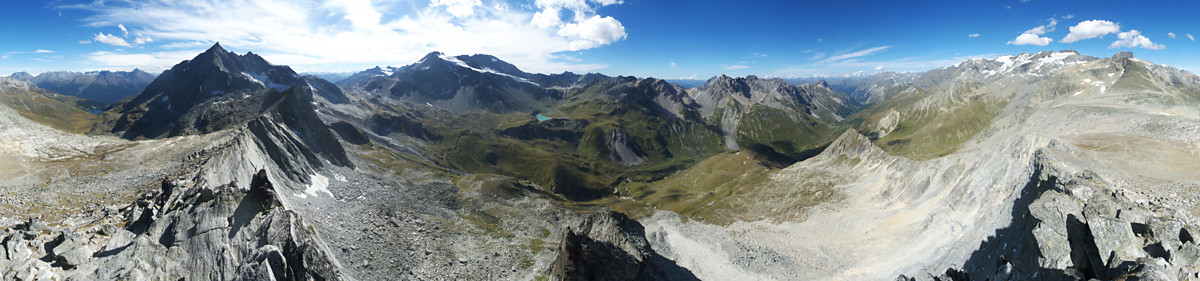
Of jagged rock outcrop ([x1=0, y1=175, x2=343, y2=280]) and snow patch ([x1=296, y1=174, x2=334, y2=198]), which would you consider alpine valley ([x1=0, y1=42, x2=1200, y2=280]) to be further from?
snow patch ([x1=296, y1=174, x2=334, y2=198])

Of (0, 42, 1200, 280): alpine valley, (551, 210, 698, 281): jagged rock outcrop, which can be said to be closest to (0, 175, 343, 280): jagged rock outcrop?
(0, 42, 1200, 280): alpine valley

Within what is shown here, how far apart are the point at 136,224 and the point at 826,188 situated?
5243 inches

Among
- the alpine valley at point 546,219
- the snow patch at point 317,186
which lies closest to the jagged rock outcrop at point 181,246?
the alpine valley at point 546,219

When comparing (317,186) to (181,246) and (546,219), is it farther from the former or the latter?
(181,246)

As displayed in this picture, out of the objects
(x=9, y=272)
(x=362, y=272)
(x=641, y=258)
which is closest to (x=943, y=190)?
(x=641, y=258)

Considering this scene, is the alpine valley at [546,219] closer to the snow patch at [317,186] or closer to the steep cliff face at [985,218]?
the steep cliff face at [985,218]

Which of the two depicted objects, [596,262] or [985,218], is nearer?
[596,262]

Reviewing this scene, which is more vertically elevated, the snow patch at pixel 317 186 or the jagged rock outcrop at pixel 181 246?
the jagged rock outcrop at pixel 181 246

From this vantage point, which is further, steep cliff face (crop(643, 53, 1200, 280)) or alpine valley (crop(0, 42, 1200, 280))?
steep cliff face (crop(643, 53, 1200, 280))

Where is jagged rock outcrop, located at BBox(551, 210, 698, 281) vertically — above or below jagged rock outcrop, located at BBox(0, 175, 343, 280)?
below

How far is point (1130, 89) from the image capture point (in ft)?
623

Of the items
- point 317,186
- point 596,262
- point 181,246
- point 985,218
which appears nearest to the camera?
point 181,246

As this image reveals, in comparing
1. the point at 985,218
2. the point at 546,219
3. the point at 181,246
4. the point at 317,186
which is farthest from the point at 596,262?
the point at 317,186

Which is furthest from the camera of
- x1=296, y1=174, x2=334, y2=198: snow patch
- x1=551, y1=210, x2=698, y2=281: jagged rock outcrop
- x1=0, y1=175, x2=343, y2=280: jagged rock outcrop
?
x1=296, y1=174, x2=334, y2=198: snow patch
